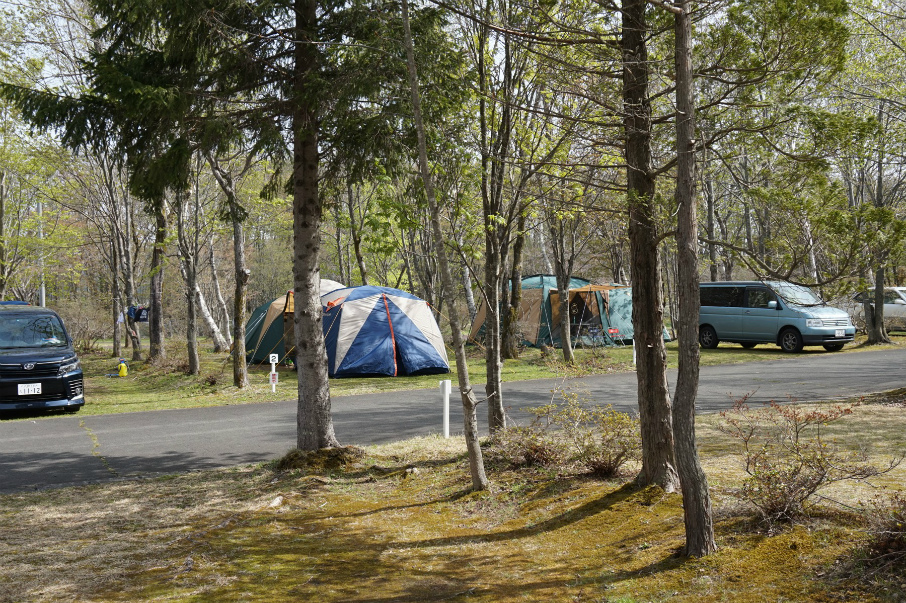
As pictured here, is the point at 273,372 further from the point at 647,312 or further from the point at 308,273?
the point at 647,312

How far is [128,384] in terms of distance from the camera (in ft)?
56.2

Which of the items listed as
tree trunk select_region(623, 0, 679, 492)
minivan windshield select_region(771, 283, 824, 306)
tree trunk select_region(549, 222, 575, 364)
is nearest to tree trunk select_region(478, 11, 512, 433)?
tree trunk select_region(623, 0, 679, 492)

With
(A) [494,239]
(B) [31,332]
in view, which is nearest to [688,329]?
(A) [494,239]

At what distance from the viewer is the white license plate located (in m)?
11.8

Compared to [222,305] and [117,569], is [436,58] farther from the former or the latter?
[222,305]

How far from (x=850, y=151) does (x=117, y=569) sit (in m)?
6.02

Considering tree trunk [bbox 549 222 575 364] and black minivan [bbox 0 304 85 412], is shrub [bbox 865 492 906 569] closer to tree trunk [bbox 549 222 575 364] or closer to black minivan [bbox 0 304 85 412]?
black minivan [bbox 0 304 85 412]

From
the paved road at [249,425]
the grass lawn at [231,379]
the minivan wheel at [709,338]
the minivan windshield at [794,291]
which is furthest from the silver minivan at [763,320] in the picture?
the minivan windshield at [794,291]

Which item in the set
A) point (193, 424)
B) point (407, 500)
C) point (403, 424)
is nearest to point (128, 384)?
point (193, 424)

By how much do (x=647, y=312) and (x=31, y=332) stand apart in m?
12.3

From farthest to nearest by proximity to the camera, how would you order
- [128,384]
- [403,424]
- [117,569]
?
[128,384]
[403,424]
[117,569]

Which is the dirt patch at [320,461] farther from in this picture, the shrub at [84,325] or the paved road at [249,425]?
the shrub at [84,325]

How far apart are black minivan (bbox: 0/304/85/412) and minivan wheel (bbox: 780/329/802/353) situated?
18.5 m

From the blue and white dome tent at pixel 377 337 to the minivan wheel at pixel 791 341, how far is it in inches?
413
